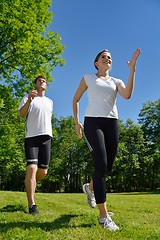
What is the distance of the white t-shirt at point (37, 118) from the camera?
5.57 metres

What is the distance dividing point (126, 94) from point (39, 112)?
204cm

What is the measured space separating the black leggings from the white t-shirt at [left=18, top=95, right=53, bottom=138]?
1.46m

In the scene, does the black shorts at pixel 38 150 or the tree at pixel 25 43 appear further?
the tree at pixel 25 43

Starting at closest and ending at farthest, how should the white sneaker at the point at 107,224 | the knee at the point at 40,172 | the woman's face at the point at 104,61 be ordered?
the white sneaker at the point at 107,224 < the woman's face at the point at 104,61 < the knee at the point at 40,172

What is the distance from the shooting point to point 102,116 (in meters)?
4.37

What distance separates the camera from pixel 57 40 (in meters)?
18.6

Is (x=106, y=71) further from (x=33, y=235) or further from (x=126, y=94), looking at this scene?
(x=33, y=235)

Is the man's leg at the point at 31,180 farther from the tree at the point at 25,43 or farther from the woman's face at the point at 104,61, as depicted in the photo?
the tree at the point at 25,43

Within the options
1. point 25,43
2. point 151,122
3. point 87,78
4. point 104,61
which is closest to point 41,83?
point 87,78

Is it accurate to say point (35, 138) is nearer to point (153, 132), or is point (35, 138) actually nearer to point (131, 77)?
point (131, 77)

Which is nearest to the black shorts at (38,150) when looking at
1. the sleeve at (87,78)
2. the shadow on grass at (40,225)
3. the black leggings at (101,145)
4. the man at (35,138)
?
the man at (35,138)

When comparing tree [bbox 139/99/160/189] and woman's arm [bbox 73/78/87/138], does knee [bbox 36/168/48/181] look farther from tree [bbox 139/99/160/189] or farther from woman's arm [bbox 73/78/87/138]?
tree [bbox 139/99/160/189]

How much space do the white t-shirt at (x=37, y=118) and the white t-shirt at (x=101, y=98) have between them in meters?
1.46

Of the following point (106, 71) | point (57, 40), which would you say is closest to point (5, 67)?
point (57, 40)
